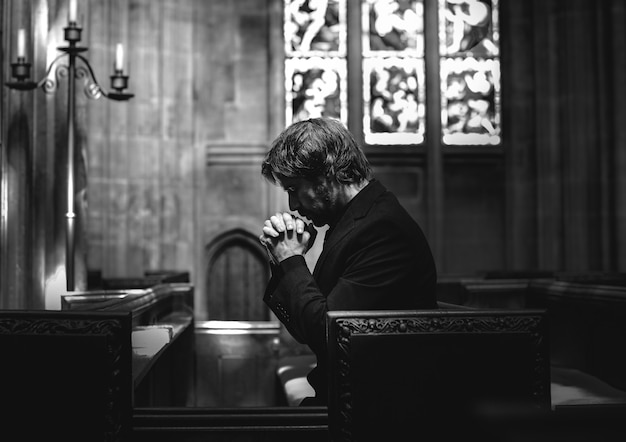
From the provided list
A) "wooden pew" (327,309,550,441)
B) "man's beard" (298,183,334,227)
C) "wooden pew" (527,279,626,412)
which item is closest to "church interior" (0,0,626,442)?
"wooden pew" (527,279,626,412)

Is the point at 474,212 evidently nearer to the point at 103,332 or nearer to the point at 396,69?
the point at 396,69

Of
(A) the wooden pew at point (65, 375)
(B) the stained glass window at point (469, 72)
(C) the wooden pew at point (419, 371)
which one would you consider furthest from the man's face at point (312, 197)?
(B) the stained glass window at point (469, 72)

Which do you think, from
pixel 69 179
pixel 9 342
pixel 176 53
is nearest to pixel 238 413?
pixel 9 342

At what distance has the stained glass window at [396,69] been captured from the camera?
32.4ft

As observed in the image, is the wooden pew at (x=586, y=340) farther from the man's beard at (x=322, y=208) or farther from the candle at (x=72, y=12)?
the candle at (x=72, y=12)

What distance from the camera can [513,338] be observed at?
1.99 metres

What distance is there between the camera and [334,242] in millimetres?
2143

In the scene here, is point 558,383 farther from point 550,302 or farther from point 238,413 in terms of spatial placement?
point 238,413

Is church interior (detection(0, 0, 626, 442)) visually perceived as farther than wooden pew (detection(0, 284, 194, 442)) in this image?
Yes

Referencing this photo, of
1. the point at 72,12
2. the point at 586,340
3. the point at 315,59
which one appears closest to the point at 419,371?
the point at 586,340

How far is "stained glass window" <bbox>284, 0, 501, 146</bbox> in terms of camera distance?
988 centimetres

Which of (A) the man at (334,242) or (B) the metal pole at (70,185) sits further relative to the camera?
(B) the metal pole at (70,185)

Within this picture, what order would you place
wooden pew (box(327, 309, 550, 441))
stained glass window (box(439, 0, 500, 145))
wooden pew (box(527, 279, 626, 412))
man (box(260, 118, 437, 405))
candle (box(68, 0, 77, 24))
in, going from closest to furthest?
wooden pew (box(327, 309, 550, 441)) < man (box(260, 118, 437, 405)) < wooden pew (box(527, 279, 626, 412)) < candle (box(68, 0, 77, 24)) < stained glass window (box(439, 0, 500, 145))

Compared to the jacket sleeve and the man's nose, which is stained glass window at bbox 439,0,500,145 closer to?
the man's nose
